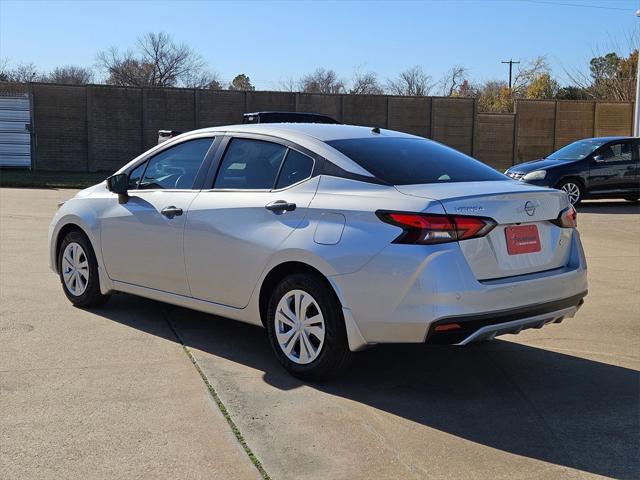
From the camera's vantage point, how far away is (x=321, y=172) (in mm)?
4883

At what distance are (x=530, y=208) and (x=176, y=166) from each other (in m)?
2.92

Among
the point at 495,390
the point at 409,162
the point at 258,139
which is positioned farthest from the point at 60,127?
the point at 495,390

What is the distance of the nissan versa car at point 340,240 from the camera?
4.25 m

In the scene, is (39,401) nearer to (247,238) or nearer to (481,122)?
(247,238)

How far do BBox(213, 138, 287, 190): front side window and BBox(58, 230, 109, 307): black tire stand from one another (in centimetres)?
168

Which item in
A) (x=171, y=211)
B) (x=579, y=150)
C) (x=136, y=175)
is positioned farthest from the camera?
(x=579, y=150)

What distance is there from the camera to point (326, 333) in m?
4.61

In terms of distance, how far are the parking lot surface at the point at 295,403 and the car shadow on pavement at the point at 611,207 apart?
10.2 meters

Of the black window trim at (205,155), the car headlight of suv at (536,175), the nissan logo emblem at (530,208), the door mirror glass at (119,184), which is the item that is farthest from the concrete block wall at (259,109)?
the nissan logo emblem at (530,208)

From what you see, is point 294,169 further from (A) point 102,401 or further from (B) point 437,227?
(A) point 102,401

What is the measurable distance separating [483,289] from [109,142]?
2461cm

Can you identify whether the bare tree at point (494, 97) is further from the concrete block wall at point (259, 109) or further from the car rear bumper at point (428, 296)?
the car rear bumper at point (428, 296)

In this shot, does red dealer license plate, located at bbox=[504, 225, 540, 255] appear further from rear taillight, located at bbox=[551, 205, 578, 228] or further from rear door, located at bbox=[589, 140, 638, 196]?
rear door, located at bbox=[589, 140, 638, 196]

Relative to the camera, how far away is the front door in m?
5.64
